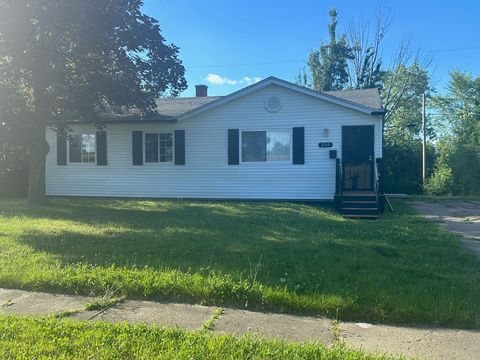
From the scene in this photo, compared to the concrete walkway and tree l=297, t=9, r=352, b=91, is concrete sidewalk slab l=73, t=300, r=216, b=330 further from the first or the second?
tree l=297, t=9, r=352, b=91

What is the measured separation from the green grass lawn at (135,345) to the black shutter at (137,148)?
12.5 meters

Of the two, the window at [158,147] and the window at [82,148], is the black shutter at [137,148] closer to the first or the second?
the window at [158,147]

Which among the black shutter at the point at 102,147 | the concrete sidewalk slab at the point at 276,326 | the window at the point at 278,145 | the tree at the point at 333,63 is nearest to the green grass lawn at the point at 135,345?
the concrete sidewalk slab at the point at 276,326

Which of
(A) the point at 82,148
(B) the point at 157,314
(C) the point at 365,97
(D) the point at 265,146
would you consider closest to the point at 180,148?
(D) the point at 265,146

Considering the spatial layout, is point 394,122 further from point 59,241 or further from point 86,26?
point 59,241

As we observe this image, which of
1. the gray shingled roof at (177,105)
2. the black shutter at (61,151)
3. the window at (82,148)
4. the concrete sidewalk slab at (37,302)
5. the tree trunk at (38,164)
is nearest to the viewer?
the concrete sidewalk slab at (37,302)

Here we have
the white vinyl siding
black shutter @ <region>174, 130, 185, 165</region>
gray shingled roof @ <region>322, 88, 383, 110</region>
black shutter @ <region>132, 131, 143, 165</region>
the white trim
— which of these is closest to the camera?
the white trim

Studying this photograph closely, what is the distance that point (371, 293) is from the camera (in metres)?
4.73

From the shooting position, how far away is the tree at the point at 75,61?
1095 cm

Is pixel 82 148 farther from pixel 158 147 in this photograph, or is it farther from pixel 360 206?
pixel 360 206

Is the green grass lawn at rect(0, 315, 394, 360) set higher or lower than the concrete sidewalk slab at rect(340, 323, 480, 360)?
higher

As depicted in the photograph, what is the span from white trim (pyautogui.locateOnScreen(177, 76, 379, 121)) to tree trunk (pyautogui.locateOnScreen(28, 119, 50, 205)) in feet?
14.7

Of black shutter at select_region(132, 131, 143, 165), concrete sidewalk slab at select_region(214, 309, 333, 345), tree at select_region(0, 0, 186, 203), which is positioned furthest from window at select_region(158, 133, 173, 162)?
concrete sidewalk slab at select_region(214, 309, 333, 345)

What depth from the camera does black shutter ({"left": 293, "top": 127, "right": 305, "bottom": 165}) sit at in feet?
48.0
